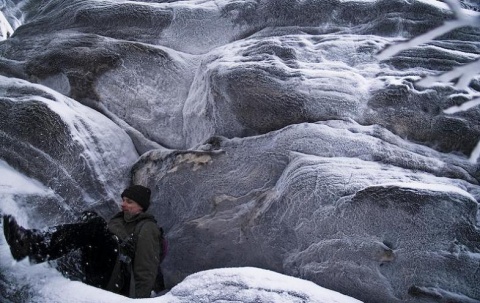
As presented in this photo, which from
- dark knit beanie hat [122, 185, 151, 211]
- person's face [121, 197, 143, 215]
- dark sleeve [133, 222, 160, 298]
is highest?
dark knit beanie hat [122, 185, 151, 211]

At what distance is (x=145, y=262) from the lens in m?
4.15

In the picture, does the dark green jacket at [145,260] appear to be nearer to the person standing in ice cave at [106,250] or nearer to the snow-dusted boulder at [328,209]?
the person standing in ice cave at [106,250]

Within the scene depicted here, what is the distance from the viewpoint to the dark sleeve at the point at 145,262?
4.12 meters

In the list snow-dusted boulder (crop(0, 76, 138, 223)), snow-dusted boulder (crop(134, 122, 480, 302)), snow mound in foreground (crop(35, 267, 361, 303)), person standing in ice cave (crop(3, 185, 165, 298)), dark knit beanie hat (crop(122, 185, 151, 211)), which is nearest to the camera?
snow mound in foreground (crop(35, 267, 361, 303))

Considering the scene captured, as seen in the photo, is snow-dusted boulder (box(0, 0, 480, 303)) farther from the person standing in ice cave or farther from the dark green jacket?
the dark green jacket

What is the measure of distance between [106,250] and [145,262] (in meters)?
0.39

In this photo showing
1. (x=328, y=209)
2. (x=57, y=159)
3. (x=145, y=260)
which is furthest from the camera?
(x=57, y=159)

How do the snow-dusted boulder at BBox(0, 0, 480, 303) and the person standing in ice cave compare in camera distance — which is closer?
the person standing in ice cave

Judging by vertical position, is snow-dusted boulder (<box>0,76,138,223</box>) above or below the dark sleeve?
above

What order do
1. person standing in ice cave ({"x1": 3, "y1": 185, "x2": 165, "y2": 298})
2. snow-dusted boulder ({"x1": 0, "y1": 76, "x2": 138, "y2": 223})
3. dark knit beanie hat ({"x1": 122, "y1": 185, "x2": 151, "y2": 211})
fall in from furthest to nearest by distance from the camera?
1. snow-dusted boulder ({"x1": 0, "y1": 76, "x2": 138, "y2": 223})
2. dark knit beanie hat ({"x1": 122, "y1": 185, "x2": 151, "y2": 211})
3. person standing in ice cave ({"x1": 3, "y1": 185, "x2": 165, "y2": 298})

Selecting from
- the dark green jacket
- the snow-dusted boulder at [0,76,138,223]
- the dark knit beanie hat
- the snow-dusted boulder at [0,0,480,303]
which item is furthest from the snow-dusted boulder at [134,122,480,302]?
the dark green jacket

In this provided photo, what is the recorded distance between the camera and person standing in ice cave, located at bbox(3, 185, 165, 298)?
3.92 meters

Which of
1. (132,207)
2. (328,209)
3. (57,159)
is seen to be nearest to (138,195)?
(132,207)

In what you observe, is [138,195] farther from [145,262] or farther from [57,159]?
[57,159]
